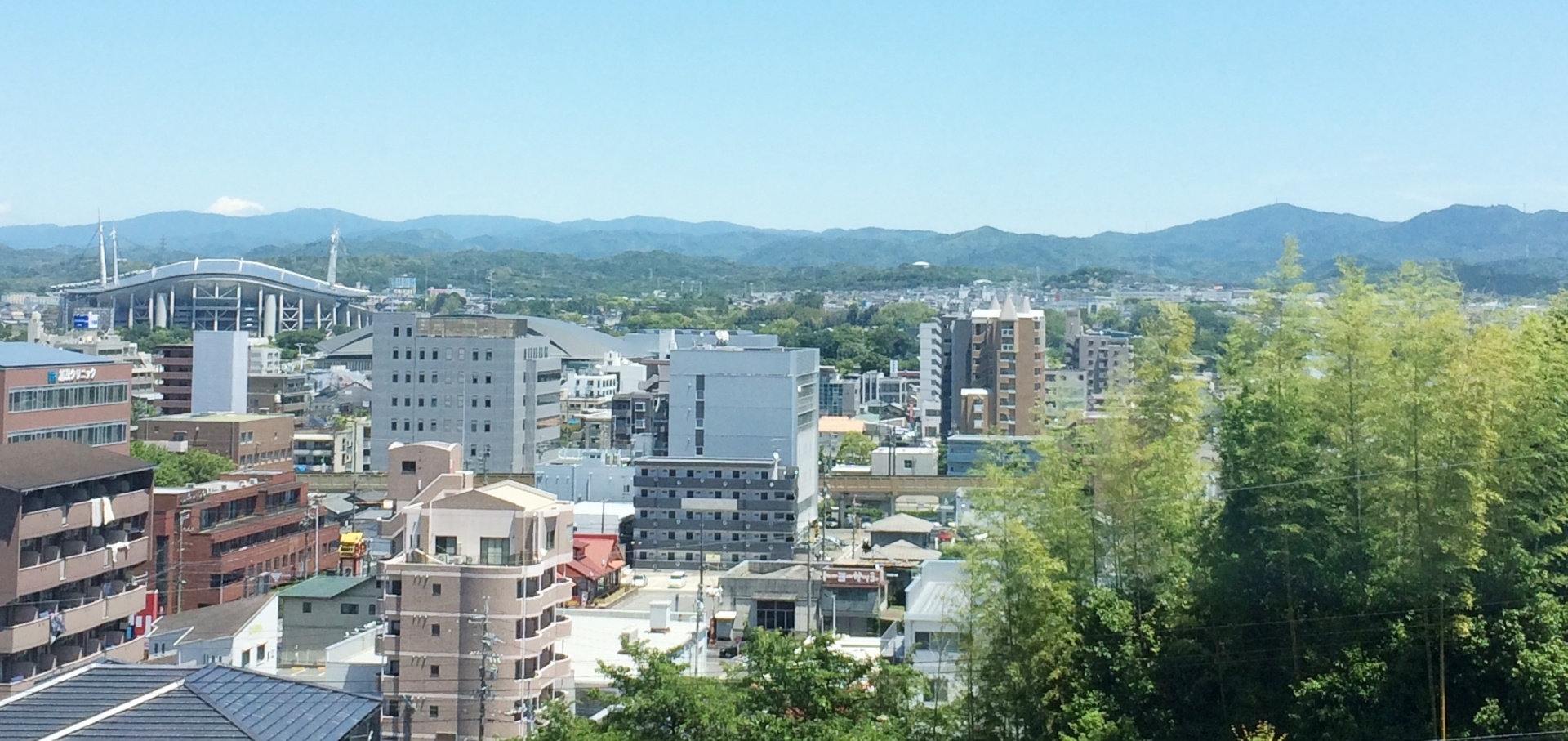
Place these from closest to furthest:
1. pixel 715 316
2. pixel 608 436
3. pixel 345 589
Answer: pixel 345 589, pixel 608 436, pixel 715 316

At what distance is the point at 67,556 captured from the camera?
25.5ft

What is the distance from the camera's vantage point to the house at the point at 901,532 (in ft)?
46.6

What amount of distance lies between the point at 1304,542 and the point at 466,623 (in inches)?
142

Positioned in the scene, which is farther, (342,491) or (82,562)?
(342,491)

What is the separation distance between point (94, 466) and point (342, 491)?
33.0 feet

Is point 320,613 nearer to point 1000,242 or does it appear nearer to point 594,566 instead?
point 594,566

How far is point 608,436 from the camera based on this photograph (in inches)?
954

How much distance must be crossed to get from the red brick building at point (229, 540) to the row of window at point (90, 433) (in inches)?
33.9

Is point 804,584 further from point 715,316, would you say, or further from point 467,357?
point 715,316

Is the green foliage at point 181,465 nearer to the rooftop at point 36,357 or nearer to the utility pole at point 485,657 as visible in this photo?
the rooftop at point 36,357

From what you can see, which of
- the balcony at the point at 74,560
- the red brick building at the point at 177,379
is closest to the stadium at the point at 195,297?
the red brick building at the point at 177,379

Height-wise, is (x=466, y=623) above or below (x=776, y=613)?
above

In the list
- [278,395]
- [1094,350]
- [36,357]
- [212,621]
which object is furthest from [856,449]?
[212,621]

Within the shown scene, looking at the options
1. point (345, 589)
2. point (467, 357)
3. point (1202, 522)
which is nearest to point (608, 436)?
point (467, 357)
